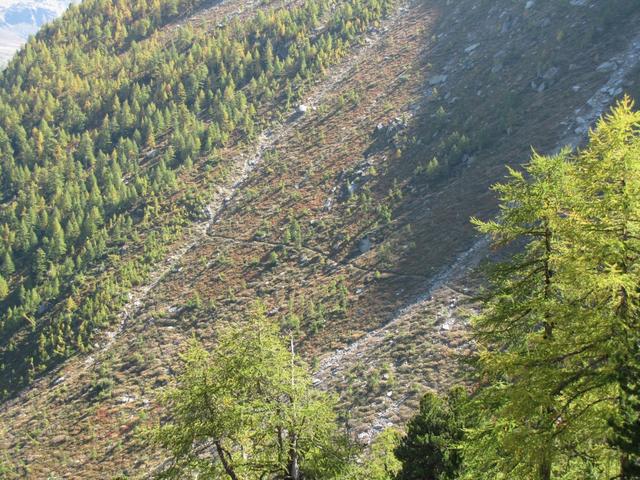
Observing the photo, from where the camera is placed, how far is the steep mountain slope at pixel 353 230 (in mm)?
42375

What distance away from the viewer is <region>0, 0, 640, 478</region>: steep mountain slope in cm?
4238

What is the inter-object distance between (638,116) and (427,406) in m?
12.8

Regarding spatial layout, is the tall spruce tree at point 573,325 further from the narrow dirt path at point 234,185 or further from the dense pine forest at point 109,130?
the dense pine forest at point 109,130

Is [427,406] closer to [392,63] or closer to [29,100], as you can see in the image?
[392,63]

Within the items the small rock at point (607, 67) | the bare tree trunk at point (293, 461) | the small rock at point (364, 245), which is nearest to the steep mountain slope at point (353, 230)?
the small rock at point (364, 245)

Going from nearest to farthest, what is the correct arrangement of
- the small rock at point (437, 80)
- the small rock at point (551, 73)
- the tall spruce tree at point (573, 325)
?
the tall spruce tree at point (573, 325), the small rock at point (551, 73), the small rock at point (437, 80)

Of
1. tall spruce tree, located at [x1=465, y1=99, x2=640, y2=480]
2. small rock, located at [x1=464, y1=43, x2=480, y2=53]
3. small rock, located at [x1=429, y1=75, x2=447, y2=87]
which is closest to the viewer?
tall spruce tree, located at [x1=465, y1=99, x2=640, y2=480]

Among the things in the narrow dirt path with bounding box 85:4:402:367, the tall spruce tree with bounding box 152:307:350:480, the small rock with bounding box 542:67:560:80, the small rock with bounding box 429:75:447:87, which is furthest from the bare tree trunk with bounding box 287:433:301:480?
the small rock with bounding box 429:75:447:87

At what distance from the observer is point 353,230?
58.9 metres

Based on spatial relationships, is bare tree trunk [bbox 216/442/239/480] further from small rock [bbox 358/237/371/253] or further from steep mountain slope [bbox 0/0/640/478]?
small rock [bbox 358/237/371/253]

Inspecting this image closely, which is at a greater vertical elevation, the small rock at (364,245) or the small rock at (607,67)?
the small rock at (607,67)

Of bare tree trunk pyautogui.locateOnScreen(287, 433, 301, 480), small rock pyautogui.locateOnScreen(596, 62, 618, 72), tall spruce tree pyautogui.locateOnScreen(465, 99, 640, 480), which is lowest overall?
small rock pyautogui.locateOnScreen(596, 62, 618, 72)

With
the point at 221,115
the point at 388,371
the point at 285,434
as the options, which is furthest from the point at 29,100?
the point at 285,434

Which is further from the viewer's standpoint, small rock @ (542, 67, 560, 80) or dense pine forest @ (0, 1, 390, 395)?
dense pine forest @ (0, 1, 390, 395)
